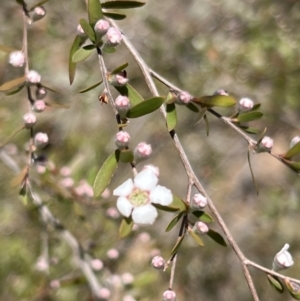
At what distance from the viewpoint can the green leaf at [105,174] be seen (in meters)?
0.92

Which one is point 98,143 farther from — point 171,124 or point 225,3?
point 171,124

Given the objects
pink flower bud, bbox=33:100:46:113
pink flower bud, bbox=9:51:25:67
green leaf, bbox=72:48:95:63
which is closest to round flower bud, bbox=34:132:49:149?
pink flower bud, bbox=33:100:46:113

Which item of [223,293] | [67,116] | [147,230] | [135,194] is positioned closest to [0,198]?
[67,116]

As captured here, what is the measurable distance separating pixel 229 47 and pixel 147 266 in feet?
4.88

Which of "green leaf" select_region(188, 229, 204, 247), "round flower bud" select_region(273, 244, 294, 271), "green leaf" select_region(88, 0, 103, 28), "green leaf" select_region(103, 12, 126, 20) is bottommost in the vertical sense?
"round flower bud" select_region(273, 244, 294, 271)

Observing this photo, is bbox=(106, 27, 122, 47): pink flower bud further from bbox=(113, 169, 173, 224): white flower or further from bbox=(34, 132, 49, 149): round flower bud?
bbox=(34, 132, 49, 149): round flower bud

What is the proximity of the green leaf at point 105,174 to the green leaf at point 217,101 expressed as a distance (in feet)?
0.69

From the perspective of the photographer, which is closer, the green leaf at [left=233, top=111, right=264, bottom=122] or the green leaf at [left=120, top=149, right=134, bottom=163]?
the green leaf at [left=120, top=149, right=134, bottom=163]

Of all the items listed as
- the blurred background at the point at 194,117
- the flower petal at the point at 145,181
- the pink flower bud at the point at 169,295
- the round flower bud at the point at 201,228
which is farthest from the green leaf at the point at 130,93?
the blurred background at the point at 194,117

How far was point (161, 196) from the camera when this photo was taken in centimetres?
91

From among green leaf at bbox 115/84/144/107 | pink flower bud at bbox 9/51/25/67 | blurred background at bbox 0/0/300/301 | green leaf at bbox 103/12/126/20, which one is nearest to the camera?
green leaf at bbox 115/84/144/107

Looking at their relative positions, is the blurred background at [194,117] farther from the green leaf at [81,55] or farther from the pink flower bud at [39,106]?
the green leaf at [81,55]

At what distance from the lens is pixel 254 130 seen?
41.9 inches

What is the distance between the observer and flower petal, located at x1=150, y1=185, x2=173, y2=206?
898mm
